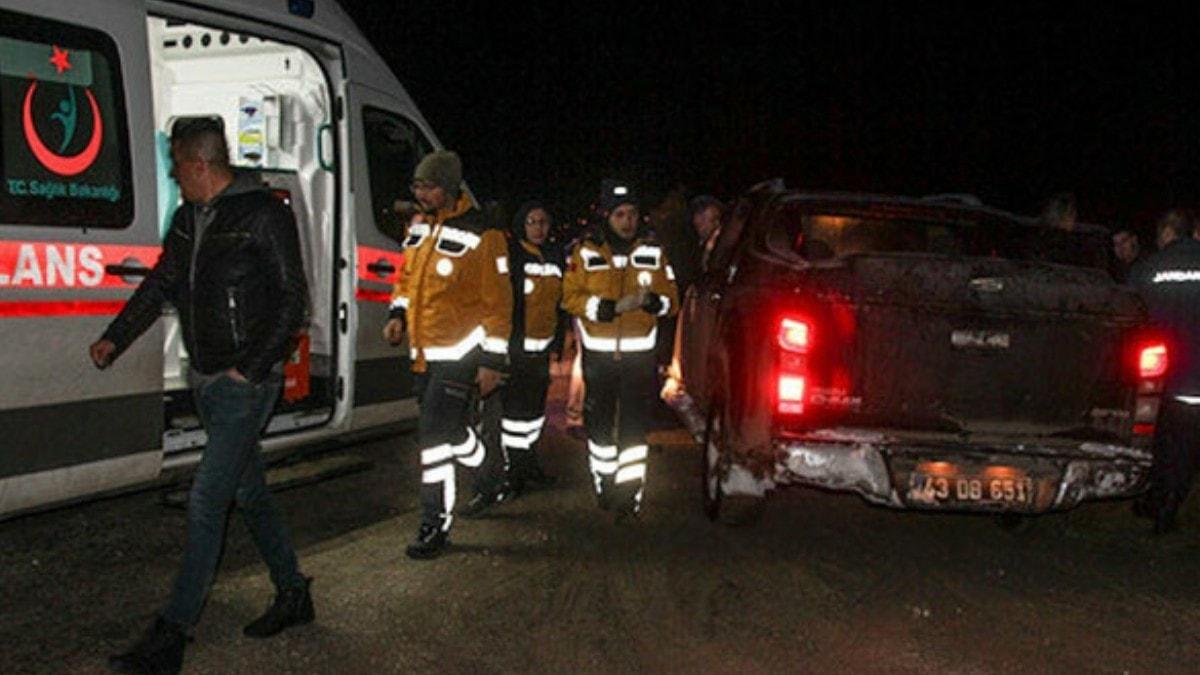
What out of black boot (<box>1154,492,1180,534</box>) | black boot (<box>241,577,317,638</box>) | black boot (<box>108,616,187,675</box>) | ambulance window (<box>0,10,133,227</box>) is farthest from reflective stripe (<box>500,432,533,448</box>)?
black boot (<box>1154,492,1180,534</box>)

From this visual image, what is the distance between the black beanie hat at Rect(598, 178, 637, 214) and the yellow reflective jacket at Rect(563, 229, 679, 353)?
0.19 m

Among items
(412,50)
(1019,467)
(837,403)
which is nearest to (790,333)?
(837,403)

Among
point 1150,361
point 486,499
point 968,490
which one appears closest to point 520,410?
point 486,499

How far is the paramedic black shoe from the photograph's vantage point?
17.5 feet

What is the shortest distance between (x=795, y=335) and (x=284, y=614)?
2538 mm

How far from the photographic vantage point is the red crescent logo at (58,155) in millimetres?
4625

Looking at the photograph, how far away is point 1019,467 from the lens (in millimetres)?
5270

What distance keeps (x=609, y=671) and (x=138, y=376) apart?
2557 mm

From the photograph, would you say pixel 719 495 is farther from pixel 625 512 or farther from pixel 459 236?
pixel 459 236

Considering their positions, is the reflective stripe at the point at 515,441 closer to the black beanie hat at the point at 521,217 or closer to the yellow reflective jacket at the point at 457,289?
the black beanie hat at the point at 521,217

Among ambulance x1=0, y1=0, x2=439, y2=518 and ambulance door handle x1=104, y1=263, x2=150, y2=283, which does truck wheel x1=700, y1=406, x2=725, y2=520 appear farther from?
ambulance door handle x1=104, y1=263, x2=150, y2=283

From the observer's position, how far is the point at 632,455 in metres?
6.16

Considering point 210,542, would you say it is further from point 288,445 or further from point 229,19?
point 229,19

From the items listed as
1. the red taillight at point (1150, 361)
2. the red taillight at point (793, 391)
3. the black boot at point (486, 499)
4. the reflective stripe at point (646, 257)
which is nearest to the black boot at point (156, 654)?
the black boot at point (486, 499)
